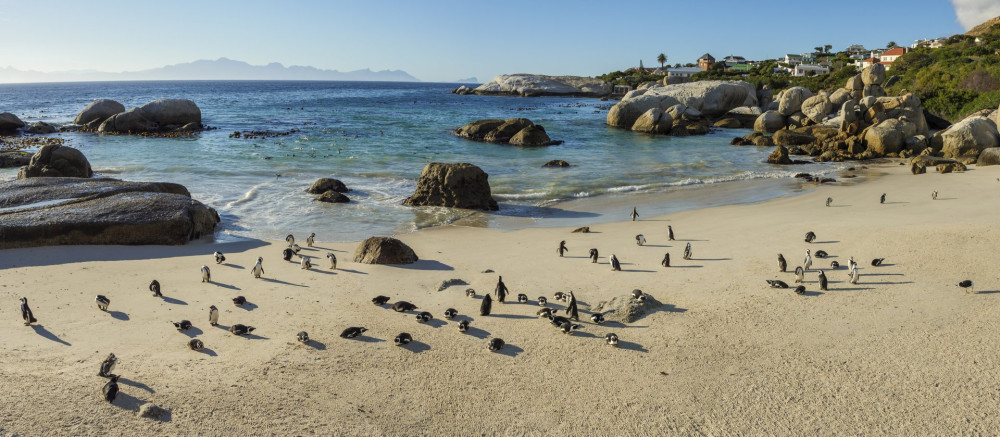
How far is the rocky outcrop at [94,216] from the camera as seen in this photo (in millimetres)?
14828

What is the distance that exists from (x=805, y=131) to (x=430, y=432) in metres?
44.5

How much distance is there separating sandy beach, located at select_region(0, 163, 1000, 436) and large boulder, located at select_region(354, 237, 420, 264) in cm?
35

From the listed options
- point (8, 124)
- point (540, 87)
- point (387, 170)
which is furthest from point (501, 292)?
point (540, 87)

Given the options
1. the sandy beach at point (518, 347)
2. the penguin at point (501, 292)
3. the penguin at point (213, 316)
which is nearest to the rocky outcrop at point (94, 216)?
the sandy beach at point (518, 347)

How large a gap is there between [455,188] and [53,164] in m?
16.9

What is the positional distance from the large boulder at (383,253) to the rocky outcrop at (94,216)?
18.2ft

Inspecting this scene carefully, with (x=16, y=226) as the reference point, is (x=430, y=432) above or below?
below

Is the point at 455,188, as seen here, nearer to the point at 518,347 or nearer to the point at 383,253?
the point at 383,253

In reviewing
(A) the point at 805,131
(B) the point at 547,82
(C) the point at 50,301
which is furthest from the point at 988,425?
(B) the point at 547,82

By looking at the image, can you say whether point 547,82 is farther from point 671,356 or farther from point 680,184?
point 671,356

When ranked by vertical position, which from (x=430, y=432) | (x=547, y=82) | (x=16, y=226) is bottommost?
(x=430, y=432)

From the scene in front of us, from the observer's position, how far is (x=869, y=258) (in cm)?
1373

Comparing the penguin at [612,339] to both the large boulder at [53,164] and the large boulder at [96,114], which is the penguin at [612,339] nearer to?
the large boulder at [53,164]

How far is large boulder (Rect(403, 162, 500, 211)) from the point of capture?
2167 centimetres
